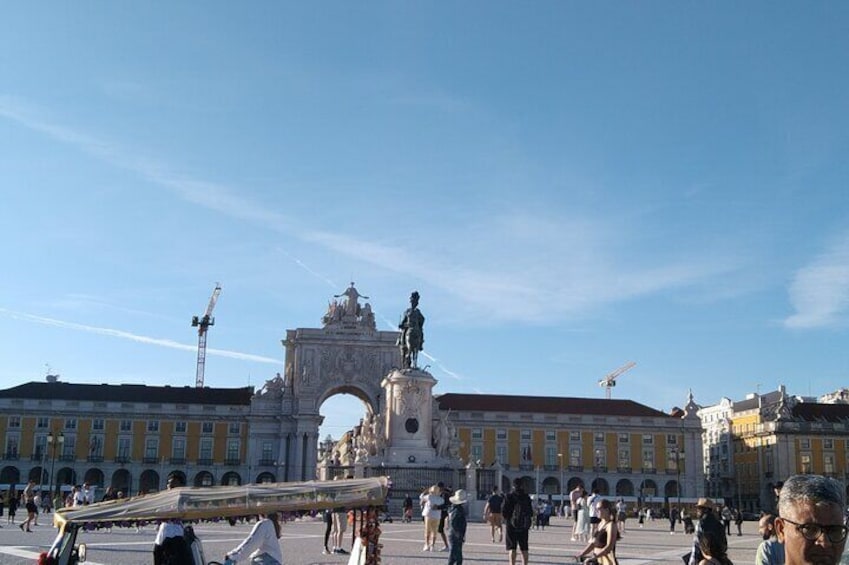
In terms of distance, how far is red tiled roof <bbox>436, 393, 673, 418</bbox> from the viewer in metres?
81.1

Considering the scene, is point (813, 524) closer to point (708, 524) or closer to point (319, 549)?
point (708, 524)

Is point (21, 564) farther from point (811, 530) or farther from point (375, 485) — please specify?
point (811, 530)

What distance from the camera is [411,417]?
35.9 m

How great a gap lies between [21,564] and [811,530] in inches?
546

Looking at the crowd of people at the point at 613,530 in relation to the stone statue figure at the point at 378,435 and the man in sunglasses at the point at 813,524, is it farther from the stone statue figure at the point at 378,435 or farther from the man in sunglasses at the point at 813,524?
the stone statue figure at the point at 378,435

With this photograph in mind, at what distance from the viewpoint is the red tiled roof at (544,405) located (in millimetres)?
81125

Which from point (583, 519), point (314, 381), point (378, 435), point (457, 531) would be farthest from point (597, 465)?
point (457, 531)

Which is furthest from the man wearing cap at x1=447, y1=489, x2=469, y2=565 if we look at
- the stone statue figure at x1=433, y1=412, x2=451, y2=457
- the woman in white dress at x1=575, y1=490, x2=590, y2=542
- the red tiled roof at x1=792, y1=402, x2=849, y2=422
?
the red tiled roof at x1=792, y1=402, x2=849, y2=422

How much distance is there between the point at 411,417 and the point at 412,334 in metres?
3.15

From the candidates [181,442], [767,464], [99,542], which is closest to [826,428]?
[767,464]

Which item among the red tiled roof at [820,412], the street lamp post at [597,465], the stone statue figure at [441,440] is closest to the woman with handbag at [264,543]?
the stone statue figure at [441,440]

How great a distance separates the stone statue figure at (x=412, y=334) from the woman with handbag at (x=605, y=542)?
86.3 ft

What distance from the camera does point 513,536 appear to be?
1432 centimetres

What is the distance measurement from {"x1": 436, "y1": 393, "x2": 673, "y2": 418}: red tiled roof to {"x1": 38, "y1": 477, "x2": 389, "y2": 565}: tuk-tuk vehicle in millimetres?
72000
